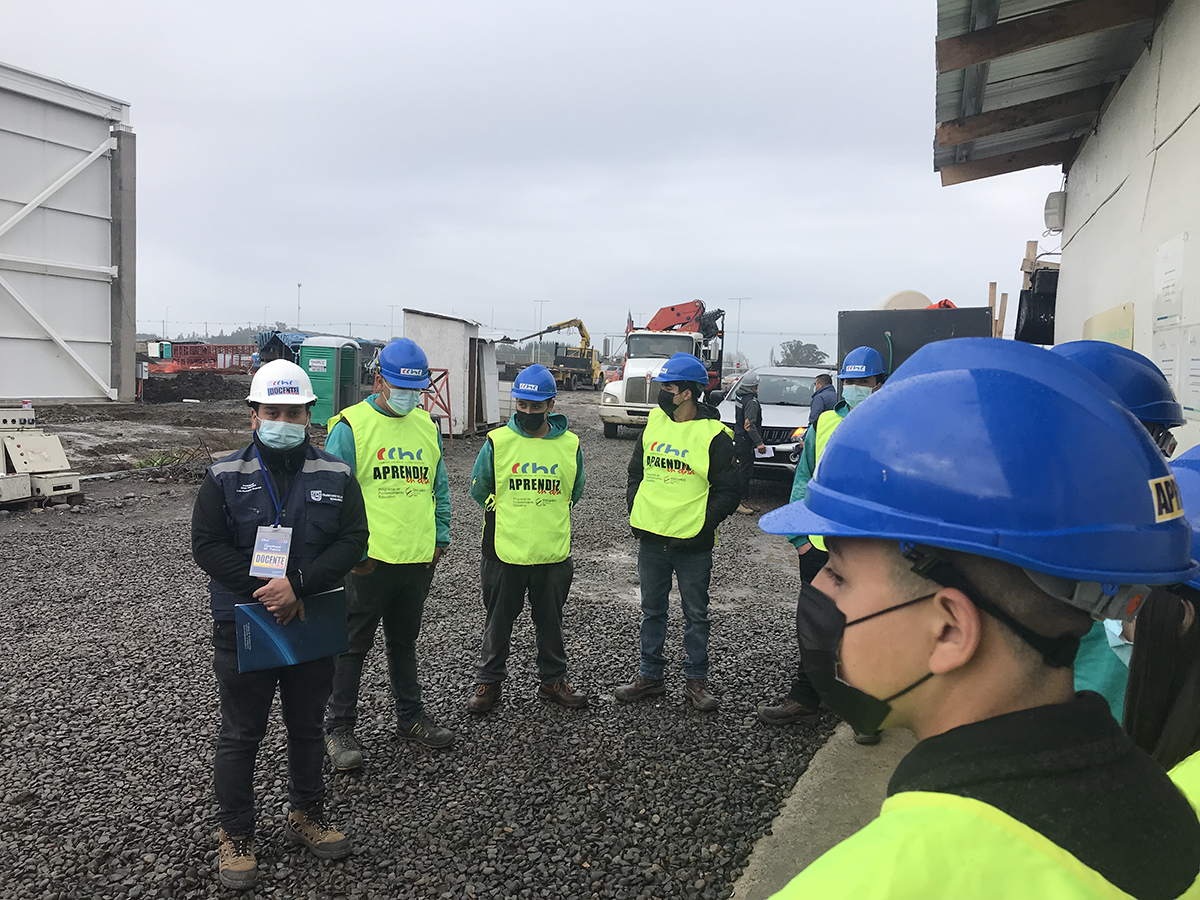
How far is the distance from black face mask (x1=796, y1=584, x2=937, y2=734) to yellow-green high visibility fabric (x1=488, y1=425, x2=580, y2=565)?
10.6 feet

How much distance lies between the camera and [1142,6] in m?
4.21

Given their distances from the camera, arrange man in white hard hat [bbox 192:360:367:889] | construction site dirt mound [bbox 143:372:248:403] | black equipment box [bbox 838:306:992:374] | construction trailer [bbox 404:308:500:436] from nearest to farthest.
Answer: man in white hard hat [bbox 192:360:367:889] → black equipment box [bbox 838:306:992:374] → construction trailer [bbox 404:308:500:436] → construction site dirt mound [bbox 143:372:248:403]

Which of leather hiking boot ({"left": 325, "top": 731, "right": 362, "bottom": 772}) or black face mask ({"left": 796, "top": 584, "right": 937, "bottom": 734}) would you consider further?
leather hiking boot ({"left": 325, "top": 731, "right": 362, "bottom": 772})

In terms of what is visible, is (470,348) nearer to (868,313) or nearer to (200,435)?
(200,435)

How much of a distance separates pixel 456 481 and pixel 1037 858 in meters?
11.8

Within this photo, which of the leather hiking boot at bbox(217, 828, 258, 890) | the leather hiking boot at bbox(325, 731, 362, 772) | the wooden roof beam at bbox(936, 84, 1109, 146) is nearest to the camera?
the leather hiking boot at bbox(217, 828, 258, 890)

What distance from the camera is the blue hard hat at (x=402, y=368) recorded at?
158 inches

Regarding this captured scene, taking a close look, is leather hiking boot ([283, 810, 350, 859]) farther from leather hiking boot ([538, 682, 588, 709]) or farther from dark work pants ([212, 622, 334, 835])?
leather hiking boot ([538, 682, 588, 709])

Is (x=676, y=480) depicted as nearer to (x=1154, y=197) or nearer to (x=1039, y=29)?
(x=1154, y=197)

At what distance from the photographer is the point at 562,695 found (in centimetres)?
434

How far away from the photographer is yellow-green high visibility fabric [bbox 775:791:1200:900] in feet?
2.06

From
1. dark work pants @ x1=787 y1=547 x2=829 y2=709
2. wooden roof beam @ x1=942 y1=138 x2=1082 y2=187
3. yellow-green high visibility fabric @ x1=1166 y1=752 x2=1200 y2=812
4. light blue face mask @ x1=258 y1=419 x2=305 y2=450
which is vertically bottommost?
dark work pants @ x1=787 y1=547 x2=829 y2=709

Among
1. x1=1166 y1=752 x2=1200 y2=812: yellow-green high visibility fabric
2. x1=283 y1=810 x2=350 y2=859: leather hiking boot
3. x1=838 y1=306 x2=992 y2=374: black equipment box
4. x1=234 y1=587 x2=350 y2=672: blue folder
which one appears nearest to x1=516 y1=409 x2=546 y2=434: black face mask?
x1=234 y1=587 x2=350 y2=672: blue folder

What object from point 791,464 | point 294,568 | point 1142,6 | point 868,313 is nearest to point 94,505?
point 294,568
